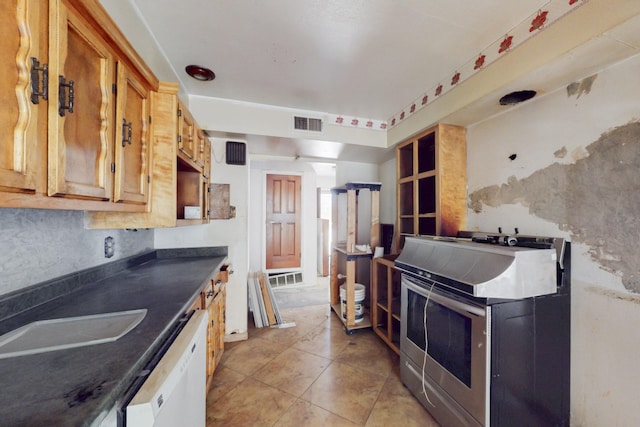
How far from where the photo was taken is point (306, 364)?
2131 millimetres

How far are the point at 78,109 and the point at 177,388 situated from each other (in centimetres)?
103

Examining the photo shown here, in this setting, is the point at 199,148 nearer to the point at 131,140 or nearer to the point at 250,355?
the point at 131,140

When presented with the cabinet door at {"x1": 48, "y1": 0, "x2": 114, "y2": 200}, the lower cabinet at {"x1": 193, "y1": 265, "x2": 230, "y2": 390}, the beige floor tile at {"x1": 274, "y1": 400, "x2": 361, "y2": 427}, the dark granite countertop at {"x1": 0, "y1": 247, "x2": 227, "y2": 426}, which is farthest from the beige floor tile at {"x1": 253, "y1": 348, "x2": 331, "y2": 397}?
the cabinet door at {"x1": 48, "y1": 0, "x2": 114, "y2": 200}

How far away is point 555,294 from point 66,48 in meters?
2.41

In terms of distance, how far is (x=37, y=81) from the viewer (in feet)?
2.17

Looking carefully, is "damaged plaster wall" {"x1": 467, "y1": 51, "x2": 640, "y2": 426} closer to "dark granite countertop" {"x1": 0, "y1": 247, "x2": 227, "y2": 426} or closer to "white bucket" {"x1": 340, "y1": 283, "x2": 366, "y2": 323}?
"white bucket" {"x1": 340, "y1": 283, "x2": 366, "y2": 323}

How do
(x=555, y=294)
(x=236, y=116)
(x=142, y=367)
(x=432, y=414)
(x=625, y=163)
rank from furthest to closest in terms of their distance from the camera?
(x=236, y=116), (x=432, y=414), (x=555, y=294), (x=625, y=163), (x=142, y=367)

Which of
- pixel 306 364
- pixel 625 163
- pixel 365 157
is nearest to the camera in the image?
pixel 625 163

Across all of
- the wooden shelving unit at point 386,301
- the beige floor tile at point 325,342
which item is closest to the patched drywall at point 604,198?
the wooden shelving unit at point 386,301

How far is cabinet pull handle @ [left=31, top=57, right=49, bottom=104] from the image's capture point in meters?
0.65

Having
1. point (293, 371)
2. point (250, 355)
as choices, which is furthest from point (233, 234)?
point (293, 371)

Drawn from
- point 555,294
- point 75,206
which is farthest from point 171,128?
point 555,294

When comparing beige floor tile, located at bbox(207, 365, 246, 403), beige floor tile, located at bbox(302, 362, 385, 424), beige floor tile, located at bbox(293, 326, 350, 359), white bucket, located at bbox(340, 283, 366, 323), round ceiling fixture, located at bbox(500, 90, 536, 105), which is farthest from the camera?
white bucket, located at bbox(340, 283, 366, 323)

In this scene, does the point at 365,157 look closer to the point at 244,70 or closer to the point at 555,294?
the point at 244,70
